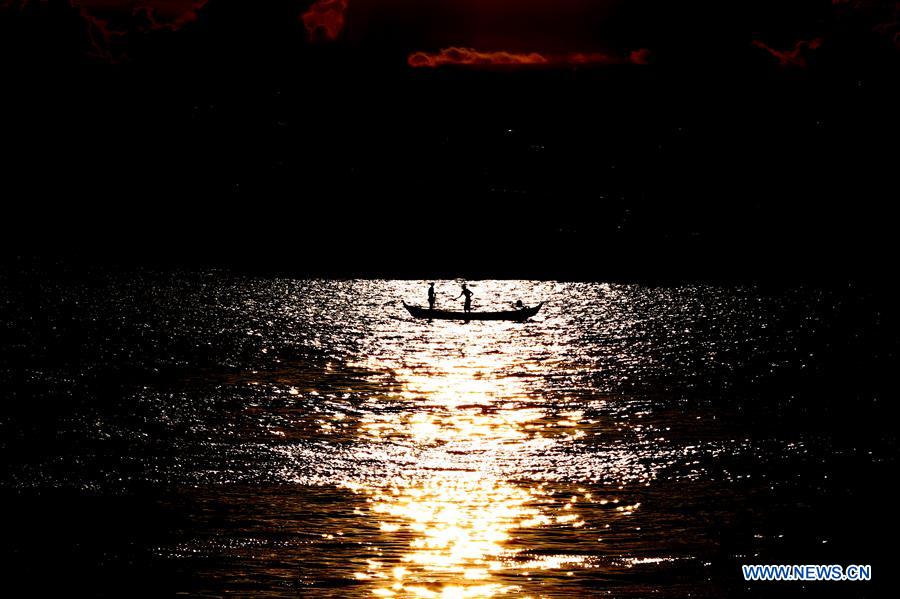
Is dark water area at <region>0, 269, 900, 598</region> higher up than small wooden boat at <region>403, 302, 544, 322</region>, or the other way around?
small wooden boat at <region>403, 302, 544, 322</region>

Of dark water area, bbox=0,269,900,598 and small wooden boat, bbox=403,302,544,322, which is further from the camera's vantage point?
small wooden boat, bbox=403,302,544,322

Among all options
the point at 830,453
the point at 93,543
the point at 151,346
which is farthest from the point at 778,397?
the point at 151,346

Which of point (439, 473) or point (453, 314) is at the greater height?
point (453, 314)

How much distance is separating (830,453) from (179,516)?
3280 cm

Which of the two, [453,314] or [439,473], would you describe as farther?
[453,314]

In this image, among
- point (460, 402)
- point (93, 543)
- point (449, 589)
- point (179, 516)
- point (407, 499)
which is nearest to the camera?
point (449, 589)

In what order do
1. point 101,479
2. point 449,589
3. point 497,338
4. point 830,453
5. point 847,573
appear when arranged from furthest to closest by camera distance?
point 497,338 → point 830,453 → point 101,479 → point 847,573 → point 449,589

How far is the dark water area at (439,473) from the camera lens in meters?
29.2

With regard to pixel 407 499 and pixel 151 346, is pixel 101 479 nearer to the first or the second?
pixel 407 499

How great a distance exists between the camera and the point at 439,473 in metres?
42.2

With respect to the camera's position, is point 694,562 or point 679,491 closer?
point 694,562

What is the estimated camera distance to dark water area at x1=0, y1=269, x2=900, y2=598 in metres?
29.2

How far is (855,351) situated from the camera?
345ft

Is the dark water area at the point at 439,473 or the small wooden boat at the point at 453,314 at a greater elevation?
the small wooden boat at the point at 453,314
